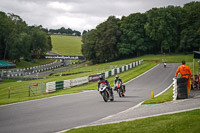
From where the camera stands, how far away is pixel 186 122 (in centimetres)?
818

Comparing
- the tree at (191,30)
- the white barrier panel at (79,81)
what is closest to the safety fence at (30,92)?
the white barrier panel at (79,81)

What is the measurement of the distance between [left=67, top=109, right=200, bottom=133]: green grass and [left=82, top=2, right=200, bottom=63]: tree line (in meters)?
80.2

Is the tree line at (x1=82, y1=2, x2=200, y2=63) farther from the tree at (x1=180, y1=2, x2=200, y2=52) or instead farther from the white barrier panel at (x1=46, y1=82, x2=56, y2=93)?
the white barrier panel at (x1=46, y1=82, x2=56, y2=93)

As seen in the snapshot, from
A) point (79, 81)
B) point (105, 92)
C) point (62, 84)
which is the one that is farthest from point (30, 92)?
point (105, 92)

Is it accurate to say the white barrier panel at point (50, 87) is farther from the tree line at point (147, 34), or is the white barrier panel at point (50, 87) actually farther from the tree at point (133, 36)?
the tree at point (133, 36)

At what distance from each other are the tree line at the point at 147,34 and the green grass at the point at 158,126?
80182 millimetres

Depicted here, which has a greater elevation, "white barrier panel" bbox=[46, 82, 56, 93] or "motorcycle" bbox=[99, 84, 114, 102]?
"motorcycle" bbox=[99, 84, 114, 102]

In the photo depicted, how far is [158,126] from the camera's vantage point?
8.16 meters

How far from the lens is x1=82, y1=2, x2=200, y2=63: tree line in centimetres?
8744

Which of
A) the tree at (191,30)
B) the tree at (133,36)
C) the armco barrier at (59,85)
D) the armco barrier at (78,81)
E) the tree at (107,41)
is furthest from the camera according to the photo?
the tree at (133,36)

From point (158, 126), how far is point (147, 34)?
8601 centimetres

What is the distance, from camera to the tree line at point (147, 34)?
8744 centimetres

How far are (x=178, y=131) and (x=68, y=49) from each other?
165 meters

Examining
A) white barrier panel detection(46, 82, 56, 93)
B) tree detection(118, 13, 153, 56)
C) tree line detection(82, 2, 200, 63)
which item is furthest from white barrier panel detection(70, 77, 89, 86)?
tree detection(118, 13, 153, 56)
